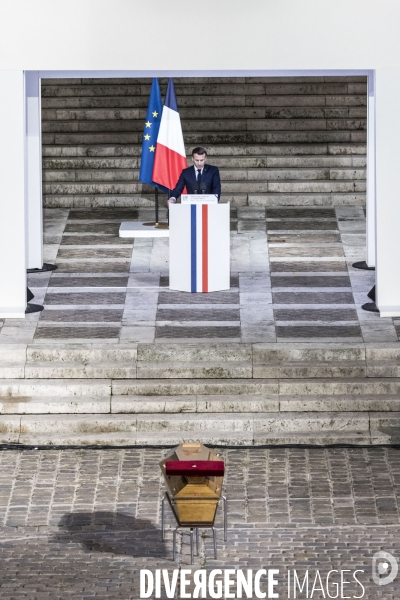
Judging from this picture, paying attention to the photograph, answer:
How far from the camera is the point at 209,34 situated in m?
14.0

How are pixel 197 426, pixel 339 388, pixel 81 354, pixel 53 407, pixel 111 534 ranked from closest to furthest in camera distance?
pixel 111 534 → pixel 197 426 → pixel 53 407 → pixel 339 388 → pixel 81 354

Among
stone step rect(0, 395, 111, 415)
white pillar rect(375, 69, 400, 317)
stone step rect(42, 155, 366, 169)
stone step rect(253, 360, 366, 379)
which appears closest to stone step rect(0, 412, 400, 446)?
stone step rect(0, 395, 111, 415)

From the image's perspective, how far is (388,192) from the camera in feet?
47.2

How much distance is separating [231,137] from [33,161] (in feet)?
22.3

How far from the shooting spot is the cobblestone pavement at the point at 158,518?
32.0 feet

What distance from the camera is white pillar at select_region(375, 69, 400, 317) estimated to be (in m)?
14.2

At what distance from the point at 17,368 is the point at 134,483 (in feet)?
7.75

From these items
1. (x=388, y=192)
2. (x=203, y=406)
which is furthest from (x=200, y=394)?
(x=388, y=192)

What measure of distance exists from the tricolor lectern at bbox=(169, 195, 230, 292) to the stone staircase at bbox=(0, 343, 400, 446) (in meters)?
2.21

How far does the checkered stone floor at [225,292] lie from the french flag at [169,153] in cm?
105

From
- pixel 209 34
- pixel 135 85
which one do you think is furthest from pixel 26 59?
pixel 135 85

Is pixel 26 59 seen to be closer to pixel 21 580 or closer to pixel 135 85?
pixel 21 580

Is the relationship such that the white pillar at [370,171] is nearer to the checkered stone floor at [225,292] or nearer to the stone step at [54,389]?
the checkered stone floor at [225,292]

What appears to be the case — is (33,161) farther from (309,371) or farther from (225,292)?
(309,371)
